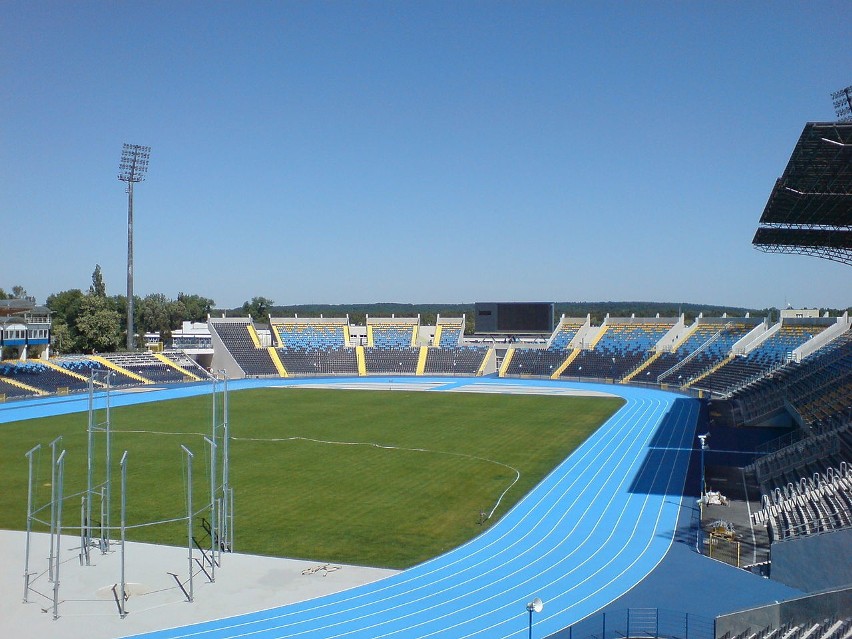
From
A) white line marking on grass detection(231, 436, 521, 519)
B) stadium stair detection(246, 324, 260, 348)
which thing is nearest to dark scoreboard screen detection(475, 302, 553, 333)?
stadium stair detection(246, 324, 260, 348)

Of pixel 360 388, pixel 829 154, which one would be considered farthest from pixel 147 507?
pixel 360 388

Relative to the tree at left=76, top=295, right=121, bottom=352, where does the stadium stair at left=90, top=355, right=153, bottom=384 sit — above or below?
below

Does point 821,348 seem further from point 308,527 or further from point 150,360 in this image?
point 150,360

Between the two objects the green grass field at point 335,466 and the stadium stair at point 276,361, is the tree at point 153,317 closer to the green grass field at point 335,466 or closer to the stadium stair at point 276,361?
the stadium stair at point 276,361

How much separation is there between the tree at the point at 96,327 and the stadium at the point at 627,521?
1533cm

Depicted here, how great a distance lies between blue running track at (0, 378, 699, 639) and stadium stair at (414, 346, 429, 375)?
45.1m

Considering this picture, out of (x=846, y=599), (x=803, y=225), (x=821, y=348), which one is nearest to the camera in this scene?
(x=846, y=599)

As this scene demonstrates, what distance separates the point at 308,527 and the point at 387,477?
654 cm

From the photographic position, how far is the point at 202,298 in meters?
115

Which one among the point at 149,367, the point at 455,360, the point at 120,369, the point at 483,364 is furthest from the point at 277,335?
the point at 483,364

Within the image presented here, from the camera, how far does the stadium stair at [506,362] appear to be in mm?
69500

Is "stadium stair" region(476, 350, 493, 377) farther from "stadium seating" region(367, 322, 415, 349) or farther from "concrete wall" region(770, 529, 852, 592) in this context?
"concrete wall" region(770, 529, 852, 592)

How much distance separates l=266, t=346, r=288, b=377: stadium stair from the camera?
230 ft

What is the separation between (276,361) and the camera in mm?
71625
